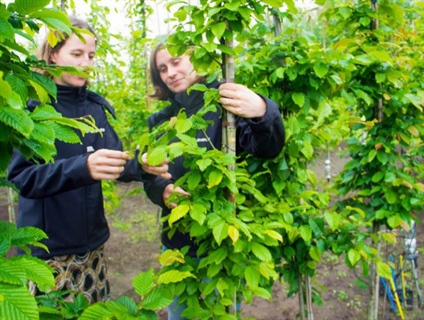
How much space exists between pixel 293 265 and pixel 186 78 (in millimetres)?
1126

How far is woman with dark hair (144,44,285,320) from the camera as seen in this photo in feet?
4.50

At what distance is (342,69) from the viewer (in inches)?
63.2

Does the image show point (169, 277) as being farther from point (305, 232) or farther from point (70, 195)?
point (70, 195)

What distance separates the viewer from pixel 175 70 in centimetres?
201

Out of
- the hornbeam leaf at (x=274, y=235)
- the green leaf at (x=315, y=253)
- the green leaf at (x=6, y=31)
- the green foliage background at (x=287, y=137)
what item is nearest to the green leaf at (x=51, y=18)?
the green foliage background at (x=287, y=137)

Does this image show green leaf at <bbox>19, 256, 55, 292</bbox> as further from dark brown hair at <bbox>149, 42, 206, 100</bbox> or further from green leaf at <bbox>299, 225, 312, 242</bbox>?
dark brown hair at <bbox>149, 42, 206, 100</bbox>

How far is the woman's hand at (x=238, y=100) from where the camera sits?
53.1 inches

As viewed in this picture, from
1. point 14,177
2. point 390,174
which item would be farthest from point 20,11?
point 390,174

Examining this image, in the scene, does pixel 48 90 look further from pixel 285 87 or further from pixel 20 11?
pixel 285 87

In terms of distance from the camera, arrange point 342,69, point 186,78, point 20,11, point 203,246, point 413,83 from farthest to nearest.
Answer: point 413,83
point 186,78
point 342,69
point 203,246
point 20,11

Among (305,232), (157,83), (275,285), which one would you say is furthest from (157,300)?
(275,285)

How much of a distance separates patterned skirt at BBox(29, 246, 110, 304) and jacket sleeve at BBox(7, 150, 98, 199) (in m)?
0.41

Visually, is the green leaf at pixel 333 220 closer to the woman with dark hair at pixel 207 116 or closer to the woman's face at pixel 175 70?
the woman with dark hair at pixel 207 116

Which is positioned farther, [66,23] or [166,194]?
[166,194]
